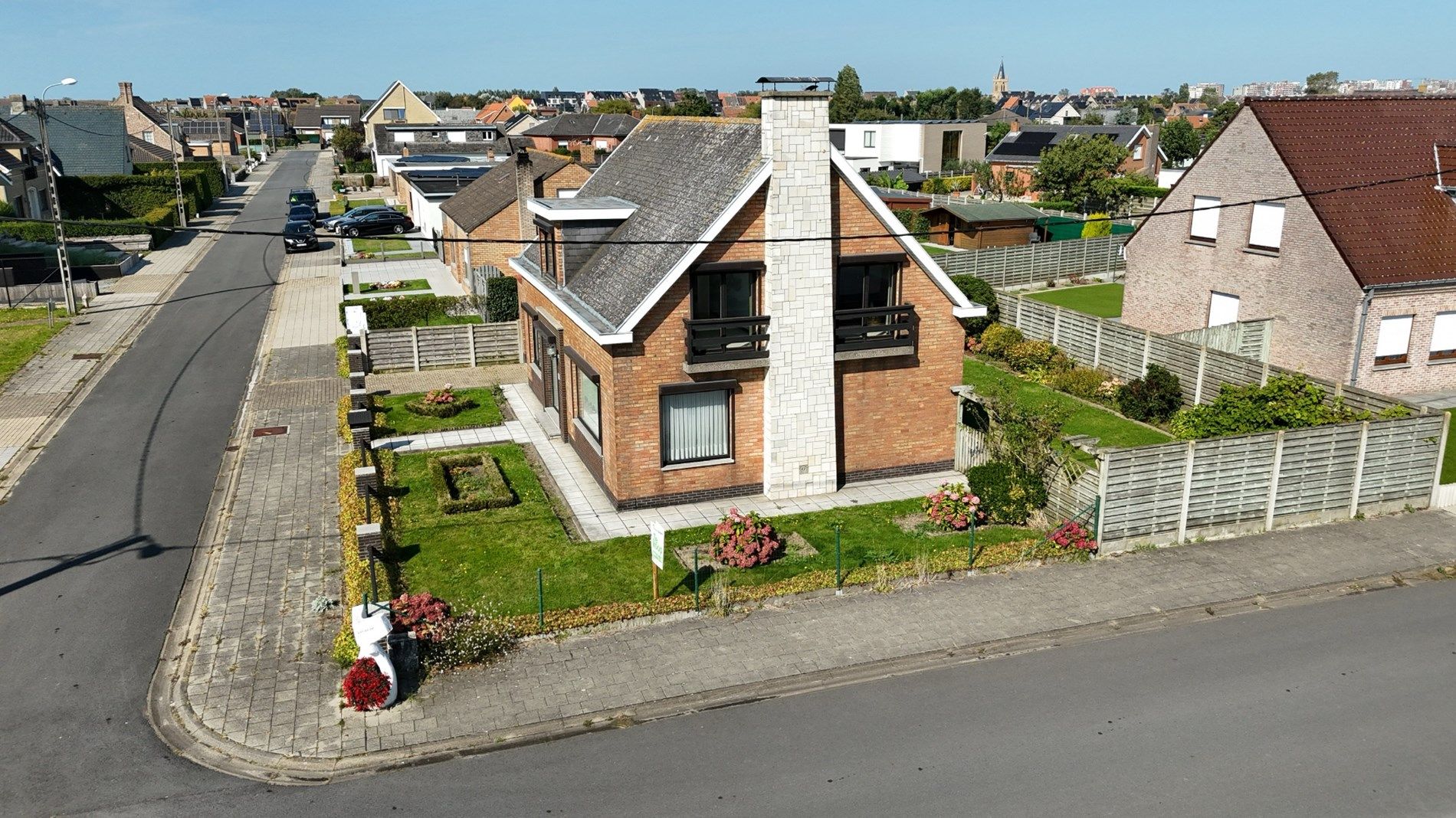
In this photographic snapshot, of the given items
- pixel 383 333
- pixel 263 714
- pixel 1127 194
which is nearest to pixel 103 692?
pixel 263 714

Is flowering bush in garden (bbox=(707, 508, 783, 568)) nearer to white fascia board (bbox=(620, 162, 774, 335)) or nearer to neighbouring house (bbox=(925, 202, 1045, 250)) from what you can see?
white fascia board (bbox=(620, 162, 774, 335))

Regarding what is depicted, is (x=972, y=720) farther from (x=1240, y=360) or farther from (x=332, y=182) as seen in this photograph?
(x=332, y=182)

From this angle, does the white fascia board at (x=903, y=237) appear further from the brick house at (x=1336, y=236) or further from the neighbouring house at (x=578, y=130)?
the neighbouring house at (x=578, y=130)

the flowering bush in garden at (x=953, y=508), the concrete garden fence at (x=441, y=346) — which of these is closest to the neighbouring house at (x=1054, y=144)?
the concrete garden fence at (x=441, y=346)

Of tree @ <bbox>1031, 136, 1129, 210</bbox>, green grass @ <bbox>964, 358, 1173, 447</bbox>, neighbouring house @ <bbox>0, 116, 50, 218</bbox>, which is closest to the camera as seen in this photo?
green grass @ <bbox>964, 358, 1173, 447</bbox>

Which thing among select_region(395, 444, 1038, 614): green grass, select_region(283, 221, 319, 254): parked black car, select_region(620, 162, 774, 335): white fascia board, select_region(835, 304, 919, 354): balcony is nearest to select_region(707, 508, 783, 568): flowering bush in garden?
select_region(395, 444, 1038, 614): green grass

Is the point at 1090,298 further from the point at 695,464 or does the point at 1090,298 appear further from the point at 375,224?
the point at 375,224
